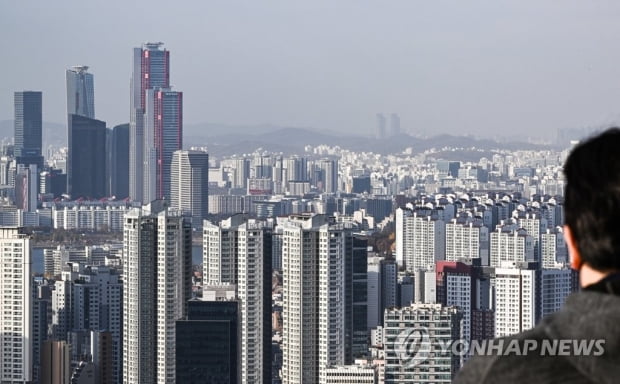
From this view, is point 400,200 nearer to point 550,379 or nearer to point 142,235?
point 142,235

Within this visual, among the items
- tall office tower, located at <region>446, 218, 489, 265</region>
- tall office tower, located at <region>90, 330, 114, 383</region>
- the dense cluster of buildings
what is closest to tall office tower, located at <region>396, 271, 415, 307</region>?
the dense cluster of buildings

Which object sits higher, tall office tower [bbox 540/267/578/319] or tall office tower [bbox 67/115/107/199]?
tall office tower [bbox 67/115/107/199]

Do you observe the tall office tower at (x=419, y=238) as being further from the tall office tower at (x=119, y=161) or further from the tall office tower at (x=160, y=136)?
the tall office tower at (x=119, y=161)

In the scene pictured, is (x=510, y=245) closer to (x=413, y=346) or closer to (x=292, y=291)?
(x=292, y=291)

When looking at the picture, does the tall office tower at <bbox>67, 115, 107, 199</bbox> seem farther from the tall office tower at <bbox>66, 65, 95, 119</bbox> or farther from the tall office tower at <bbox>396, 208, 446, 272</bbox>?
the tall office tower at <bbox>396, 208, 446, 272</bbox>

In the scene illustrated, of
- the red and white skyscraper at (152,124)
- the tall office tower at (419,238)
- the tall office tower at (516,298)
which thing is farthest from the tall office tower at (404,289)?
the red and white skyscraper at (152,124)

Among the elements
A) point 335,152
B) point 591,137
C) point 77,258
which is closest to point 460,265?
point 77,258
